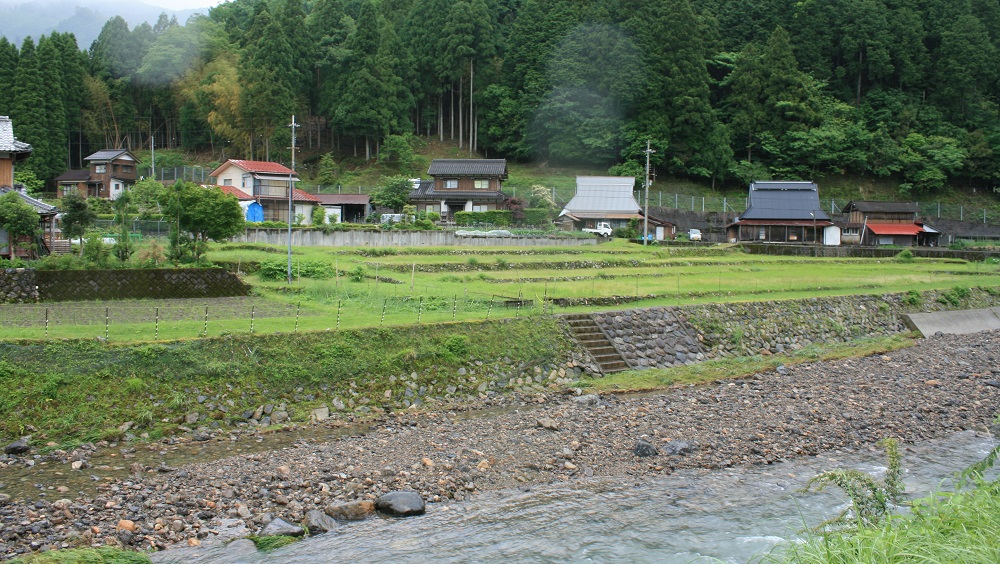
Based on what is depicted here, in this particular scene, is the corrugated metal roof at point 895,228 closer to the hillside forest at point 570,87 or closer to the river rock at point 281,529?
the hillside forest at point 570,87

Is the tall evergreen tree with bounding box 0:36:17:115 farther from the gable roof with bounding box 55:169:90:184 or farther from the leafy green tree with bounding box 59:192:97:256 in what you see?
the leafy green tree with bounding box 59:192:97:256

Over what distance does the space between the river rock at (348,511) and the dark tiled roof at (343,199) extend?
4281cm

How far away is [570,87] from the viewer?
6191 centimetres

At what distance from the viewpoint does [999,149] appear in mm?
60125

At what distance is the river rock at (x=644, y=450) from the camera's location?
42.4 feet

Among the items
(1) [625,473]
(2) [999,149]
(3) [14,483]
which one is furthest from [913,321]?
(2) [999,149]

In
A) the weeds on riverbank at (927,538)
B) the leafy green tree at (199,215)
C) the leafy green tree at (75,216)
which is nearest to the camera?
the weeds on riverbank at (927,538)

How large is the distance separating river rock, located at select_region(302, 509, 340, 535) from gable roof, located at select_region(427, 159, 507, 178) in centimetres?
4363

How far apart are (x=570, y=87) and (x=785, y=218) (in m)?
21.0

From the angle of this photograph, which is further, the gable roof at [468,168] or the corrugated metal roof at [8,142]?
the gable roof at [468,168]

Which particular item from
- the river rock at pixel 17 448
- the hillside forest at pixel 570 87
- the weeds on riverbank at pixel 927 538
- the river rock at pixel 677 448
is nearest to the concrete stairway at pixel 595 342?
the river rock at pixel 677 448

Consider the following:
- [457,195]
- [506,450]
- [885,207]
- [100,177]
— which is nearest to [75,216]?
[506,450]

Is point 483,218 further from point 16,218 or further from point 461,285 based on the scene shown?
point 16,218

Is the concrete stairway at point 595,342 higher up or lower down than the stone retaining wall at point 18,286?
lower down
